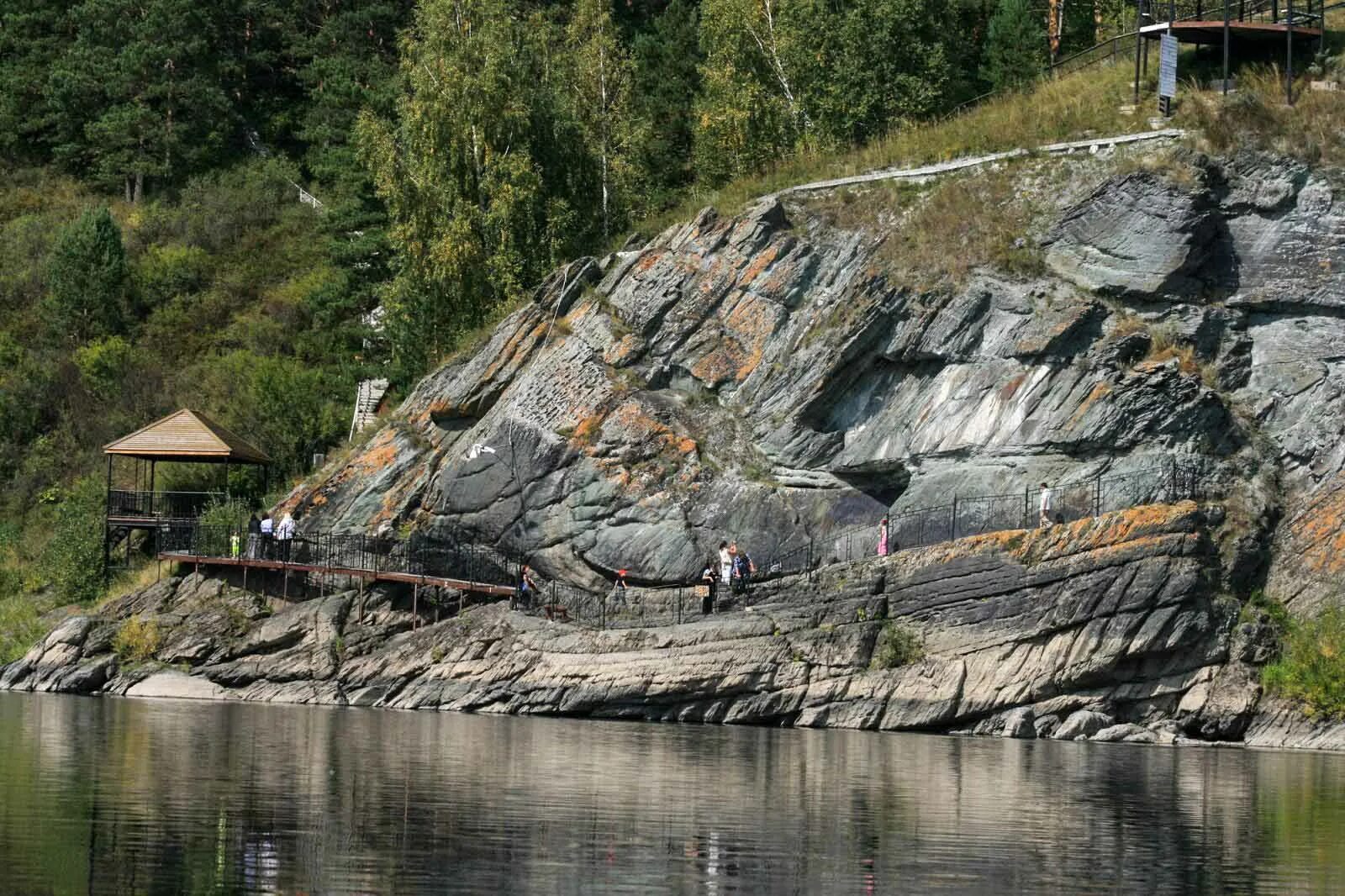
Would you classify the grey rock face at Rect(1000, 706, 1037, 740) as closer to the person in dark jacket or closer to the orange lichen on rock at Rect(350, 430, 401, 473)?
the person in dark jacket

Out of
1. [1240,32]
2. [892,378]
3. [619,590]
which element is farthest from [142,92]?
[1240,32]

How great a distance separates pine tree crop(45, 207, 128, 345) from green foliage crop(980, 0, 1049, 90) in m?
33.7

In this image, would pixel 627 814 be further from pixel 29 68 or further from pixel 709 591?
pixel 29 68

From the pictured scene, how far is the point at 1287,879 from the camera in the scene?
18172 millimetres

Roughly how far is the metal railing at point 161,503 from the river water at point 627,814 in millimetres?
16799

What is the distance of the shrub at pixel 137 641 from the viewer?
43406 mm

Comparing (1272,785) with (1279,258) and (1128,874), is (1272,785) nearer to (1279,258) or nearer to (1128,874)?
(1128,874)

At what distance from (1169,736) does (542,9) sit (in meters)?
46.6

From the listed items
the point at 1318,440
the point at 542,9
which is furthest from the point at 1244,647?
the point at 542,9

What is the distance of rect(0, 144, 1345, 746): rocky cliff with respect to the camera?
37.4m

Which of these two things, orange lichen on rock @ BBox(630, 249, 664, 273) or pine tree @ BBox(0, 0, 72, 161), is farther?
pine tree @ BBox(0, 0, 72, 161)

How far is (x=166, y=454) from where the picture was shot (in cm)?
5009

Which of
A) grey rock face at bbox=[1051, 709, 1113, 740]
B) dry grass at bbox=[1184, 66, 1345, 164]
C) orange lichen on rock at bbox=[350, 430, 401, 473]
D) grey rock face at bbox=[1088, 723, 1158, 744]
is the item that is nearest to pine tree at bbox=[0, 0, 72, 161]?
orange lichen on rock at bbox=[350, 430, 401, 473]

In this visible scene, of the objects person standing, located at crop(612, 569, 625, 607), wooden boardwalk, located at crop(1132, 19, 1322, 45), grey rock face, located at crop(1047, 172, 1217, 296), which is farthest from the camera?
wooden boardwalk, located at crop(1132, 19, 1322, 45)
